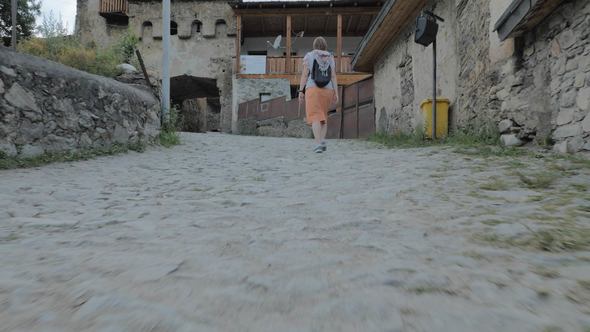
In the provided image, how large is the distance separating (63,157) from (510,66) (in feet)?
15.0

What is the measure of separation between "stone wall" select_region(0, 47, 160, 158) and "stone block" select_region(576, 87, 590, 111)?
463 cm

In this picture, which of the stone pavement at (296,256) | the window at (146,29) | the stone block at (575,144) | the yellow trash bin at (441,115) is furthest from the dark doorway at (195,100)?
the stone block at (575,144)

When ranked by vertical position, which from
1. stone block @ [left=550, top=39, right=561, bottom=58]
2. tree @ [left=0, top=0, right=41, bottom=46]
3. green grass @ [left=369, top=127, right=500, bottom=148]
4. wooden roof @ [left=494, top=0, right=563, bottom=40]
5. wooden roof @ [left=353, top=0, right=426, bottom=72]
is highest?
tree @ [left=0, top=0, right=41, bottom=46]

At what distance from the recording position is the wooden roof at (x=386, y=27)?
Result: 6.38 meters

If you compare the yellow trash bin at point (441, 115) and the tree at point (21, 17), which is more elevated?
the tree at point (21, 17)

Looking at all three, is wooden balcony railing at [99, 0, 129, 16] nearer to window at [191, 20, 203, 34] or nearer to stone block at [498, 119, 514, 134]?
window at [191, 20, 203, 34]

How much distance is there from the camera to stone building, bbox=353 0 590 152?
10.3 ft

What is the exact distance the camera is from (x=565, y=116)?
3.23m

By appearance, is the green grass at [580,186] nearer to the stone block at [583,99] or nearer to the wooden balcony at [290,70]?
the stone block at [583,99]

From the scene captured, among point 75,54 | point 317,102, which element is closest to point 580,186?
point 317,102

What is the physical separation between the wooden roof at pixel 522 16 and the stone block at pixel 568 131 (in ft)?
3.30

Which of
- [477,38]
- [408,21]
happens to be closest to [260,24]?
[408,21]

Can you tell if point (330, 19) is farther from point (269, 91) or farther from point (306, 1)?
point (269, 91)

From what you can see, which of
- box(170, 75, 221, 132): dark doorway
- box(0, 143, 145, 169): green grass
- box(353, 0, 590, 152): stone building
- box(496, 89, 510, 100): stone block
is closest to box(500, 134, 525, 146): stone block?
box(353, 0, 590, 152): stone building
